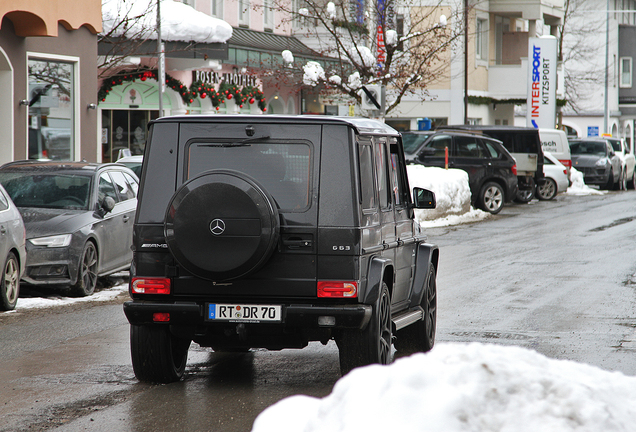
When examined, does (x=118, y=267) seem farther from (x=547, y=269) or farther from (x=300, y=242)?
(x=300, y=242)

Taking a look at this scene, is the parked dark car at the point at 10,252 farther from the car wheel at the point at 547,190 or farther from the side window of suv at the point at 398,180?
the car wheel at the point at 547,190

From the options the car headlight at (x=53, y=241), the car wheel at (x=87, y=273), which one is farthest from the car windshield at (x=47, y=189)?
the car headlight at (x=53, y=241)

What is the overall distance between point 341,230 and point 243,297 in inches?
30.3

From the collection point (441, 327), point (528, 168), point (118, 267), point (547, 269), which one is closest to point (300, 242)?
point (441, 327)

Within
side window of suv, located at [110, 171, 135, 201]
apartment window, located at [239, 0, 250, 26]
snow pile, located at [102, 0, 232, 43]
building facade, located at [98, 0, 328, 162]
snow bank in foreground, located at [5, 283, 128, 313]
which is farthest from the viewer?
apartment window, located at [239, 0, 250, 26]

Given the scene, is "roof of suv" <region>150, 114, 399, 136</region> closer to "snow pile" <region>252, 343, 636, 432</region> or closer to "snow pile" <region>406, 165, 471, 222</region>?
"snow pile" <region>252, 343, 636, 432</region>

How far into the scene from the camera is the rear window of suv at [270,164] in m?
6.53

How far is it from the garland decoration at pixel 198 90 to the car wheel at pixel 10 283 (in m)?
18.3

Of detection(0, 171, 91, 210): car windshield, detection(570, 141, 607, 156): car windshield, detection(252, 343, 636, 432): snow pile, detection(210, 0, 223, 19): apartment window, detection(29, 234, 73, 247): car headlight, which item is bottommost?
detection(29, 234, 73, 247): car headlight

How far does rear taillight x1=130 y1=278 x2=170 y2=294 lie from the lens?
6566 mm

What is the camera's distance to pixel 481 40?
155 ft

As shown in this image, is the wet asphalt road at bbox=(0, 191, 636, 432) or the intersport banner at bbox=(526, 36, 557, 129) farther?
the intersport banner at bbox=(526, 36, 557, 129)

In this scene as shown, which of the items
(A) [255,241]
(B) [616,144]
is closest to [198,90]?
(B) [616,144]

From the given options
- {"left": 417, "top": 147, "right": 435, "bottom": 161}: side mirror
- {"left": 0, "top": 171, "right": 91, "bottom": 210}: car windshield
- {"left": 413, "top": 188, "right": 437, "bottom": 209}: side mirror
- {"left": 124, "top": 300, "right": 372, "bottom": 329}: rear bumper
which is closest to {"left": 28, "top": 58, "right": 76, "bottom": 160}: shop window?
{"left": 0, "top": 171, "right": 91, "bottom": 210}: car windshield
